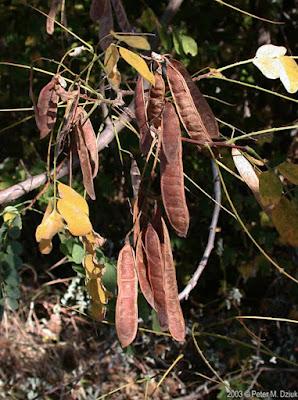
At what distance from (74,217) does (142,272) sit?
94 millimetres

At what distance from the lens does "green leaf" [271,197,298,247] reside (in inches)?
30.8

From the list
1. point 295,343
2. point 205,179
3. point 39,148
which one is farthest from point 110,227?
point 295,343

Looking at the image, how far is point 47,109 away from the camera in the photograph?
0.88m

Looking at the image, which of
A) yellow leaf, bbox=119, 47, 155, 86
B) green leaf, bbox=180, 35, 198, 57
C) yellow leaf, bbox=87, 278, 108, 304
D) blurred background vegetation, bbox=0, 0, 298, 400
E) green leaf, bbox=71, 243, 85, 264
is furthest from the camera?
blurred background vegetation, bbox=0, 0, 298, 400

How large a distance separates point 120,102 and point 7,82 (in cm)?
174

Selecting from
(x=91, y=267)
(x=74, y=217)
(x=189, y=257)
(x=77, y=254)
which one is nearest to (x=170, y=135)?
(x=74, y=217)

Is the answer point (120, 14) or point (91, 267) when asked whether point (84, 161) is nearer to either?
point (91, 267)

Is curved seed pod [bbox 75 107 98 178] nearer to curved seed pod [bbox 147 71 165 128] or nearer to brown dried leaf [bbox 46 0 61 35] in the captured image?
curved seed pod [bbox 147 71 165 128]

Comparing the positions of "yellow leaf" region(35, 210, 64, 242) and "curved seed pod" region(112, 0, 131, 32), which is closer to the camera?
"yellow leaf" region(35, 210, 64, 242)

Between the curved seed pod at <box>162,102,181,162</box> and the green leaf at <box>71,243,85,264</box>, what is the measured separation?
31.0 inches

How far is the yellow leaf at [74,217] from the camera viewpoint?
80 cm

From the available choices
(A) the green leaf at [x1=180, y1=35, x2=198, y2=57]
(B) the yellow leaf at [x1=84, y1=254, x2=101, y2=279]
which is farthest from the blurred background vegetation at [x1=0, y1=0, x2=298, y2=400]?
(B) the yellow leaf at [x1=84, y1=254, x2=101, y2=279]

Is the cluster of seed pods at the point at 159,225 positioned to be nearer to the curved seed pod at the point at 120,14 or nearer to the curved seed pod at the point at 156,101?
the curved seed pod at the point at 156,101

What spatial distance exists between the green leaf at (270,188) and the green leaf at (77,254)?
773mm
